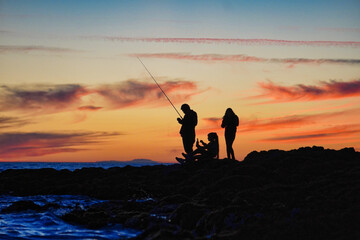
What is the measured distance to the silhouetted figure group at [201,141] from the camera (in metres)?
16.7

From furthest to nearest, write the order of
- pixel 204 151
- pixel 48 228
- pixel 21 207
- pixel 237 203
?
pixel 204 151 → pixel 21 207 → pixel 48 228 → pixel 237 203

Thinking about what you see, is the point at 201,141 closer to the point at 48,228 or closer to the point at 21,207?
the point at 21,207

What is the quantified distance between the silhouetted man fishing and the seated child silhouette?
89 cm

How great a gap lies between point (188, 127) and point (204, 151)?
133cm

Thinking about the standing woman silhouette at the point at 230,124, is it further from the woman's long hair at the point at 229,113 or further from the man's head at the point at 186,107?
the man's head at the point at 186,107

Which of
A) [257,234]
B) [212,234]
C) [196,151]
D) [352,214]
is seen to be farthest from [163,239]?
[196,151]

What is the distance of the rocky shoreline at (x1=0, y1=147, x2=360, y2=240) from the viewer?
6.23m

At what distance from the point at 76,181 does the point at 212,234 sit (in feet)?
37.9

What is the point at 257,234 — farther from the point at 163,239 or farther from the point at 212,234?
the point at 163,239

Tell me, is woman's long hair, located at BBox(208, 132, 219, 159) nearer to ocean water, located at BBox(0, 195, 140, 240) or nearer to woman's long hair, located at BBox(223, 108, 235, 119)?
woman's long hair, located at BBox(223, 108, 235, 119)

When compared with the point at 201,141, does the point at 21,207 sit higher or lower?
lower

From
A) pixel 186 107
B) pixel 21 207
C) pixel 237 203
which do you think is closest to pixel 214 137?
pixel 186 107

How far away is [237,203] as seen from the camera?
797 centimetres

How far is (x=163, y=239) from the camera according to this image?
6.05 meters
